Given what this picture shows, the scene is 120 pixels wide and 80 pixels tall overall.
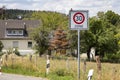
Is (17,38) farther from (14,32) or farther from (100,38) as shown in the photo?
(100,38)

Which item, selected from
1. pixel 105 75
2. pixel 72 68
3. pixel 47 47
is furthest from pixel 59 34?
pixel 105 75

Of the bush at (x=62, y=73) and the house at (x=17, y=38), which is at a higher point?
the house at (x=17, y=38)

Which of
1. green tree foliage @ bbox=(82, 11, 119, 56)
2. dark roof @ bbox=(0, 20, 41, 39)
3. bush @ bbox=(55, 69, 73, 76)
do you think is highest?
dark roof @ bbox=(0, 20, 41, 39)

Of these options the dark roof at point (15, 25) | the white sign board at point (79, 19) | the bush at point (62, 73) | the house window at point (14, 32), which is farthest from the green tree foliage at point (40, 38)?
the white sign board at point (79, 19)

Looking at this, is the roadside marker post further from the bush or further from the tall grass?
the bush

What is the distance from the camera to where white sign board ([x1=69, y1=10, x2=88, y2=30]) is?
53.5 ft

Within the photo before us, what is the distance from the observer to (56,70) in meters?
23.7

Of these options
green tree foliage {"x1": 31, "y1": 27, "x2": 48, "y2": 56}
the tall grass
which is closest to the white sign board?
the tall grass

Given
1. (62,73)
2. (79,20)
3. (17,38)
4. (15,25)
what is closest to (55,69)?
(62,73)

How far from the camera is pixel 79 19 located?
16312mm

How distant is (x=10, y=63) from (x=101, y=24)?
3790 centimetres

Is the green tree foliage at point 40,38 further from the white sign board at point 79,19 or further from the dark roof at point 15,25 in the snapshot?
the white sign board at point 79,19

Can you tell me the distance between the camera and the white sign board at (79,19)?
16312 millimetres

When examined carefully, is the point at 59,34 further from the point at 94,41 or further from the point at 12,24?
the point at 12,24
